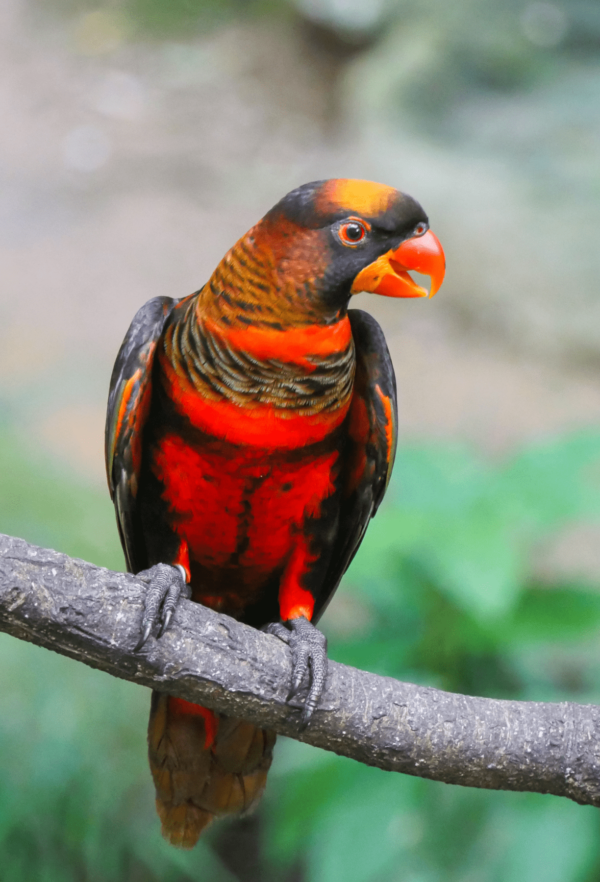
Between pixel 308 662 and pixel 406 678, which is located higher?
pixel 406 678

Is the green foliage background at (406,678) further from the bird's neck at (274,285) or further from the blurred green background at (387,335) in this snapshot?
the bird's neck at (274,285)

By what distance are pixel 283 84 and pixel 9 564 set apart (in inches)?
274

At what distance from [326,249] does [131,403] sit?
2.08 feet

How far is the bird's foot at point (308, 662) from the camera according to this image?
184 cm

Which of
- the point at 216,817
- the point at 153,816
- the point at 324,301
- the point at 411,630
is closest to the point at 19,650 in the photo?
the point at 153,816

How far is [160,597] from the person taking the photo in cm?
179

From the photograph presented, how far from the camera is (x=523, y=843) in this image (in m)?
2.63

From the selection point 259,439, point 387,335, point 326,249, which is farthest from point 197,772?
point 387,335

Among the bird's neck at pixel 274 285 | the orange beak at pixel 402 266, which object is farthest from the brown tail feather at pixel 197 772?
the orange beak at pixel 402 266

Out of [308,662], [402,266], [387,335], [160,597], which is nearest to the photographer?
[160,597]

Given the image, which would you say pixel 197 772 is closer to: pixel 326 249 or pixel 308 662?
pixel 308 662

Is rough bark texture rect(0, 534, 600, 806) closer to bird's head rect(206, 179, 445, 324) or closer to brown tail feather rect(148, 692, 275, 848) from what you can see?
brown tail feather rect(148, 692, 275, 848)

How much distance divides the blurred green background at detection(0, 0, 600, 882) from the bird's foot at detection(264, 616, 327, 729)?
2.57ft

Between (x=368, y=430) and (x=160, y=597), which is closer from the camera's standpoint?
(x=160, y=597)
